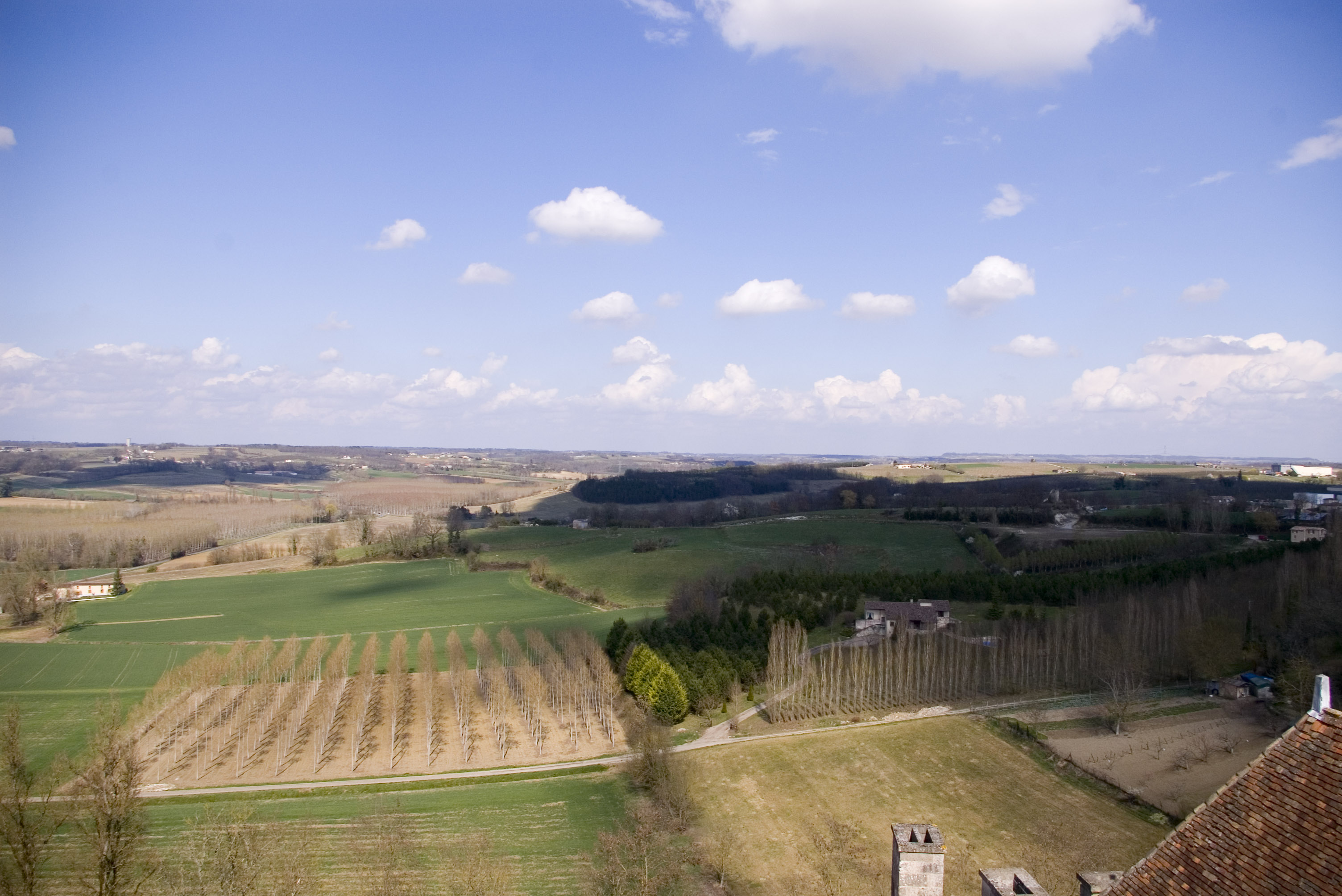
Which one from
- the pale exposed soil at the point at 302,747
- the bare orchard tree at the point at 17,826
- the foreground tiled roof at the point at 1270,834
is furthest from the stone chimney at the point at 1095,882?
the pale exposed soil at the point at 302,747

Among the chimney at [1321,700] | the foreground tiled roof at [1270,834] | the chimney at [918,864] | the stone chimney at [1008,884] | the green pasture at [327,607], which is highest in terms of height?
the chimney at [1321,700]

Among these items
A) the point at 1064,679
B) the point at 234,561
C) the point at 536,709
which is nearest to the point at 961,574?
the point at 1064,679

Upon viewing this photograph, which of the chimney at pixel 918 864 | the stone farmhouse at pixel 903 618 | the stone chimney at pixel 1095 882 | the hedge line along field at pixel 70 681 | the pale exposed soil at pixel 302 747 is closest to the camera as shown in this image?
the stone chimney at pixel 1095 882

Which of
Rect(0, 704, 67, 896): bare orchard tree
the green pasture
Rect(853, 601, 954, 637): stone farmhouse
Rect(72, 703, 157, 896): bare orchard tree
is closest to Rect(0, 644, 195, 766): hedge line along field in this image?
the green pasture

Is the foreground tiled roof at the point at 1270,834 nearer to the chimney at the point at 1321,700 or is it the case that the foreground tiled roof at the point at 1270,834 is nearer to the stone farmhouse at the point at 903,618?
the chimney at the point at 1321,700

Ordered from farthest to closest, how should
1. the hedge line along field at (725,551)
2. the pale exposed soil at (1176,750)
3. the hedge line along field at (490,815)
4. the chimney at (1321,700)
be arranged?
the hedge line along field at (725,551), the pale exposed soil at (1176,750), the hedge line along field at (490,815), the chimney at (1321,700)
